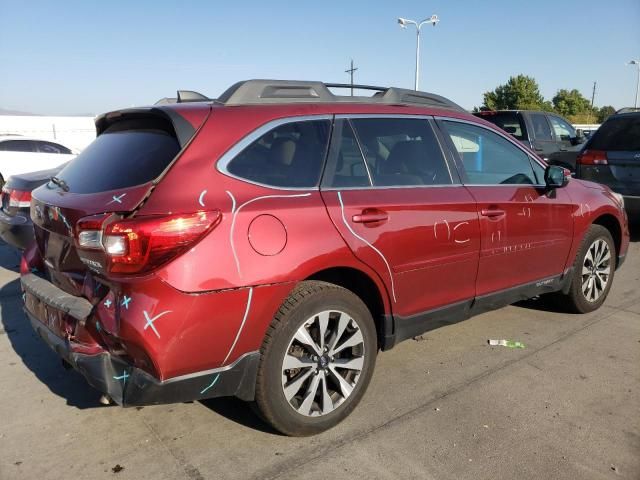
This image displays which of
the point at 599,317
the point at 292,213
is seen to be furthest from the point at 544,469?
the point at 599,317

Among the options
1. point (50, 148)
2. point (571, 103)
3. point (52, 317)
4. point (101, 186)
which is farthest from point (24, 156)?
point (571, 103)

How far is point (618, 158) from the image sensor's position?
7.23 meters

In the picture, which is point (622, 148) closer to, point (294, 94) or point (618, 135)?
point (618, 135)

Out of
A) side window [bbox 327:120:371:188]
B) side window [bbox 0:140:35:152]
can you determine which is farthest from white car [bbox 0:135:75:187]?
side window [bbox 327:120:371:188]

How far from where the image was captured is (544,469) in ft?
8.51

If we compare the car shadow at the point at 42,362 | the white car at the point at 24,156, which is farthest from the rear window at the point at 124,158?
the white car at the point at 24,156

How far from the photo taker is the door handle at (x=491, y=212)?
3.54m

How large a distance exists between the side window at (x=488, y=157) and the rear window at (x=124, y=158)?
1.93 meters

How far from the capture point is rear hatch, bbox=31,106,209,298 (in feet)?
7.98

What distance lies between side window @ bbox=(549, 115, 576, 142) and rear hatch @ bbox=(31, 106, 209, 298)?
35.2ft

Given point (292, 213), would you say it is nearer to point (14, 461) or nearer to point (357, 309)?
point (357, 309)

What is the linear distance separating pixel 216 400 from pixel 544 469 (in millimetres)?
1829

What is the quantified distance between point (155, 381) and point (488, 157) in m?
2.81

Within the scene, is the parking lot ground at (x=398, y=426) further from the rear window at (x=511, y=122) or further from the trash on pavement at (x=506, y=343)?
the rear window at (x=511, y=122)
